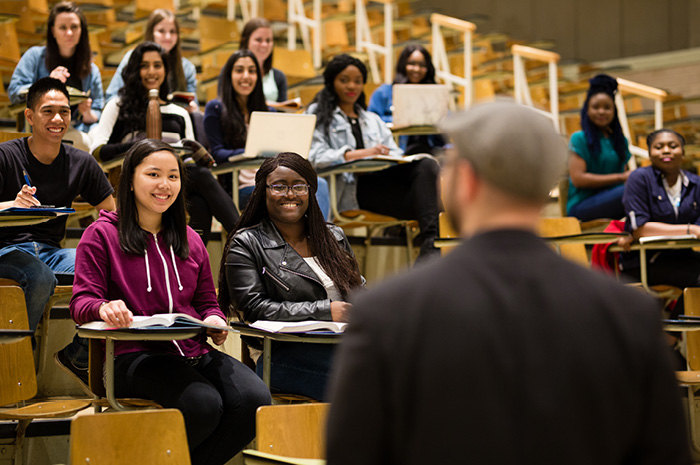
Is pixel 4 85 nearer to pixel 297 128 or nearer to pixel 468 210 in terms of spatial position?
pixel 297 128

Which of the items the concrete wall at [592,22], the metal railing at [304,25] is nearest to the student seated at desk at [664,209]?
the metal railing at [304,25]

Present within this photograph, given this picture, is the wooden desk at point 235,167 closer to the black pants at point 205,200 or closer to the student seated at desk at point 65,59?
the black pants at point 205,200

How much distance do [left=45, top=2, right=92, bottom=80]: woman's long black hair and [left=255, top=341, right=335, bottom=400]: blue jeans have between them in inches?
79.7

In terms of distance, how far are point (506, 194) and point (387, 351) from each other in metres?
0.21

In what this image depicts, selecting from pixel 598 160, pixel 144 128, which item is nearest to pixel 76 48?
pixel 144 128

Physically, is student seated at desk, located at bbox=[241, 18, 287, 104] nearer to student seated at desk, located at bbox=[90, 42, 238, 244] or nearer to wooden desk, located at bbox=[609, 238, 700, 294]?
student seated at desk, located at bbox=[90, 42, 238, 244]

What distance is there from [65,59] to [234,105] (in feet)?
2.55

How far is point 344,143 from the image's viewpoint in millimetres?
4074

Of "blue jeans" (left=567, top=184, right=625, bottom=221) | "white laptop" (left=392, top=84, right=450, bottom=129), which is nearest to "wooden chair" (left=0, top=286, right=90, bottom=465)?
"white laptop" (left=392, top=84, right=450, bottom=129)

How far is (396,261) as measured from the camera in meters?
4.31

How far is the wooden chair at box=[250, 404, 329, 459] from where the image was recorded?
6.08 feet

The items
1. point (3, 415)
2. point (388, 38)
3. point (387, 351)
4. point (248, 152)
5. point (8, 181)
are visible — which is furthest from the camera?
point (388, 38)

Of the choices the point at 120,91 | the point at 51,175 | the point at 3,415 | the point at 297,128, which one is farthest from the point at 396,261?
the point at 3,415

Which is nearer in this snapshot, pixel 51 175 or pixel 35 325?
pixel 35 325
